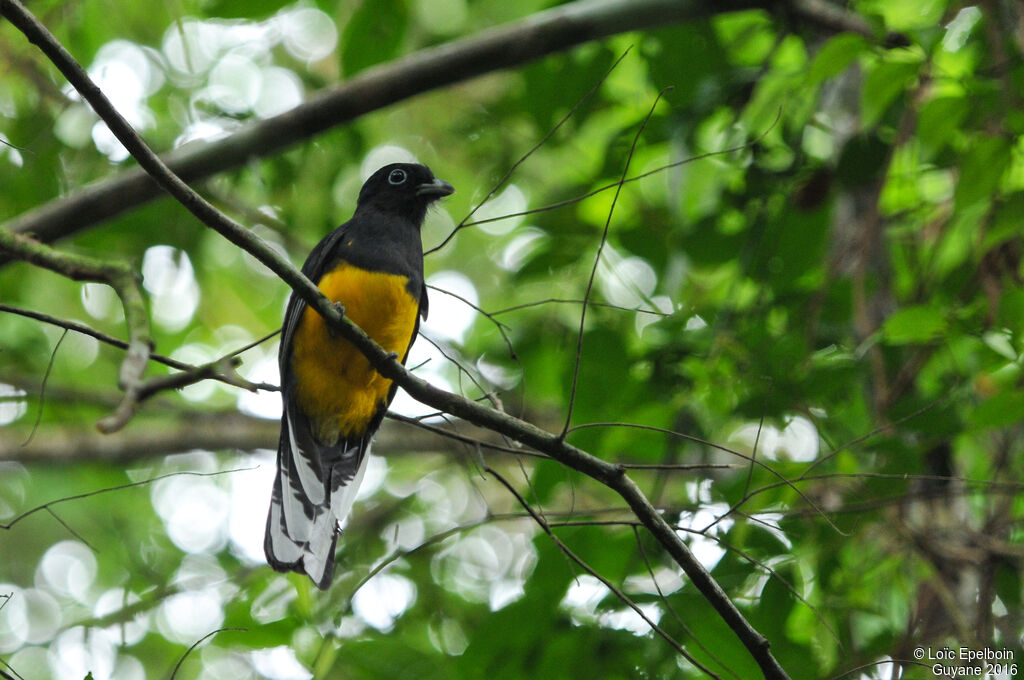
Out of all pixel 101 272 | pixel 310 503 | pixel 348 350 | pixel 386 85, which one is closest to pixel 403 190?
pixel 386 85

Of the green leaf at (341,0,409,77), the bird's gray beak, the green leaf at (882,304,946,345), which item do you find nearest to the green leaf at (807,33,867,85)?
the green leaf at (882,304,946,345)

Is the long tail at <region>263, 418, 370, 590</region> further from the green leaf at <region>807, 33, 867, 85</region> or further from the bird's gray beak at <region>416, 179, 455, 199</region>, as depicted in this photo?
the green leaf at <region>807, 33, 867, 85</region>

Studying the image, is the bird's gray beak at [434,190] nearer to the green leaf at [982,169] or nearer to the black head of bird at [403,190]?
the black head of bird at [403,190]

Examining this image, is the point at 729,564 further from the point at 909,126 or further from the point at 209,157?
the point at 209,157

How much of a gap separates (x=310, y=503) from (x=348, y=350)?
63 cm

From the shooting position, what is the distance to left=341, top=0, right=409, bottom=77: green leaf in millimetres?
3525

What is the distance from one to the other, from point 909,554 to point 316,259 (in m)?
2.74

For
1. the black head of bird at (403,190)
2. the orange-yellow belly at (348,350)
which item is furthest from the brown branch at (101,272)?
the black head of bird at (403,190)

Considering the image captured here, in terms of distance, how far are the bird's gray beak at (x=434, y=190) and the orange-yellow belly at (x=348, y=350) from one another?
765 millimetres

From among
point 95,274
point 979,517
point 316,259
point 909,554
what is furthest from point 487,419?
point 979,517

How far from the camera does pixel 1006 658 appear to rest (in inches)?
117

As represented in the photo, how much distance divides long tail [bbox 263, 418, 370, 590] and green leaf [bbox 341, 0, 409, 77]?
1.50m

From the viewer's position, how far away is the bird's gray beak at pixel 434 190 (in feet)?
13.7

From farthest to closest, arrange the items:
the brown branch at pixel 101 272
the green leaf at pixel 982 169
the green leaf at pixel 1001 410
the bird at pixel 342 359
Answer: the bird at pixel 342 359, the green leaf at pixel 982 169, the green leaf at pixel 1001 410, the brown branch at pixel 101 272
